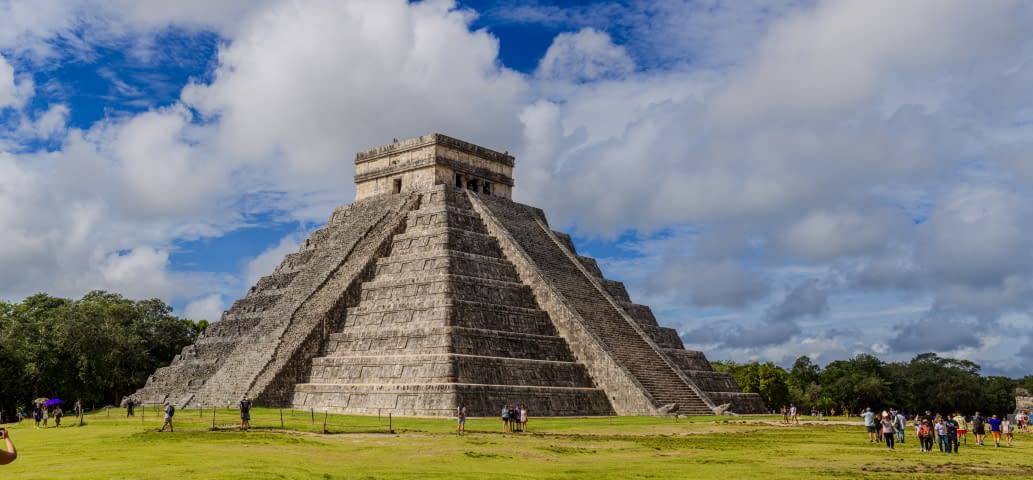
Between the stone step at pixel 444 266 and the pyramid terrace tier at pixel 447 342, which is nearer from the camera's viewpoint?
the pyramid terrace tier at pixel 447 342

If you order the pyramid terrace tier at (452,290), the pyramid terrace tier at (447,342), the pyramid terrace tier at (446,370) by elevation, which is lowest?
the pyramid terrace tier at (446,370)

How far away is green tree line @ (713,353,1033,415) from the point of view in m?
76.2

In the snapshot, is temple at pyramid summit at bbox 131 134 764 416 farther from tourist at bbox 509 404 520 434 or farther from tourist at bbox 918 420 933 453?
tourist at bbox 918 420 933 453

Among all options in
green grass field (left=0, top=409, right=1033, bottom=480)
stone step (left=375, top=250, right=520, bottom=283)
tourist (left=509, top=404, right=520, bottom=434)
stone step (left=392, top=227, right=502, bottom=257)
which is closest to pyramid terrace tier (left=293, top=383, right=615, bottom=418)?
green grass field (left=0, top=409, right=1033, bottom=480)

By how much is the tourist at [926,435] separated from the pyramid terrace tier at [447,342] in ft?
54.8

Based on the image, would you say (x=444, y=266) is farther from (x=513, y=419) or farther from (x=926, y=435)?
(x=926, y=435)

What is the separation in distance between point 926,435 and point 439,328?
18104 mm

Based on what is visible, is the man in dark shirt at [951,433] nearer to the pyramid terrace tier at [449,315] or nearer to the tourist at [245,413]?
the pyramid terrace tier at [449,315]

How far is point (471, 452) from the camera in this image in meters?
20.8

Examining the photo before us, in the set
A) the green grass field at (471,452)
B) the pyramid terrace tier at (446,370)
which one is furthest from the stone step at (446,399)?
the green grass field at (471,452)

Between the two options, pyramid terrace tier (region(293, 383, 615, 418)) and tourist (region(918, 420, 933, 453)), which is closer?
tourist (region(918, 420, 933, 453))

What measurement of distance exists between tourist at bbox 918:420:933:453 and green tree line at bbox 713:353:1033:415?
43.4 meters

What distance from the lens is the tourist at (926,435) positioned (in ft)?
76.6

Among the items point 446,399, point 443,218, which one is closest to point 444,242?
point 443,218
